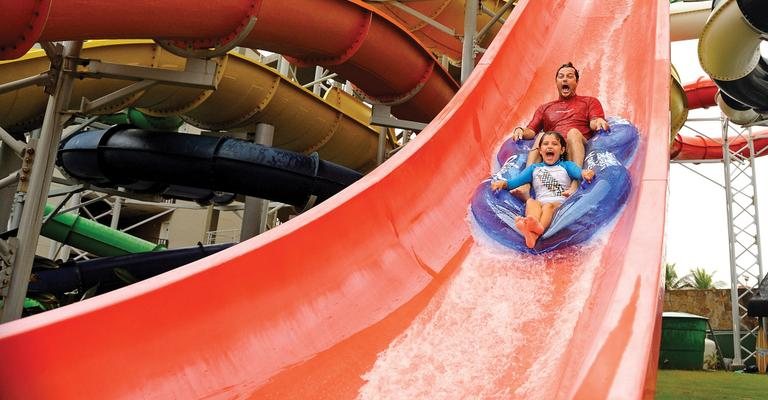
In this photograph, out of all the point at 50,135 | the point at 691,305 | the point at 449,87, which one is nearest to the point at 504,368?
the point at 50,135

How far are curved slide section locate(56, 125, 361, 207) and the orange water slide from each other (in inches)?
38.1

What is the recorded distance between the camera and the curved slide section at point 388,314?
6.61 ft

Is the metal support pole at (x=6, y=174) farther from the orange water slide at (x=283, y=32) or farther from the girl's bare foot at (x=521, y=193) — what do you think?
the girl's bare foot at (x=521, y=193)

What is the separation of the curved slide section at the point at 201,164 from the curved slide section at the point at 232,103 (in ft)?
1.37

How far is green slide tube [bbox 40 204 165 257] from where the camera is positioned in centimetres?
856

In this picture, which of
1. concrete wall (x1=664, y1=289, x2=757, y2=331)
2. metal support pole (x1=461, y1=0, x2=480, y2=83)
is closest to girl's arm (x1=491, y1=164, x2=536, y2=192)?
metal support pole (x1=461, y1=0, x2=480, y2=83)

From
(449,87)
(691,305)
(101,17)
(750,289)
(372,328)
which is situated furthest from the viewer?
(691,305)

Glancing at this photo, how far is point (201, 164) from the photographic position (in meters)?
5.82

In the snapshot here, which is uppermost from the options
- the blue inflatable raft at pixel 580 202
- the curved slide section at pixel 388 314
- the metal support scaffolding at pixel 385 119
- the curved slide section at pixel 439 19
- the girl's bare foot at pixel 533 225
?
the curved slide section at pixel 439 19

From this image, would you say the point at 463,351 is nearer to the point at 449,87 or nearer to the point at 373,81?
the point at 373,81

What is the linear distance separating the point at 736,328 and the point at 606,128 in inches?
298

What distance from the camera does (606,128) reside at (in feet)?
12.9

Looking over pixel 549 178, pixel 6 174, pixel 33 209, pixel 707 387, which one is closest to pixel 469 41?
pixel 549 178

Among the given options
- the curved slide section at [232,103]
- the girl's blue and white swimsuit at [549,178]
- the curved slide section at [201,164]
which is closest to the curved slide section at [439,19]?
the curved slide section at [232,103]
